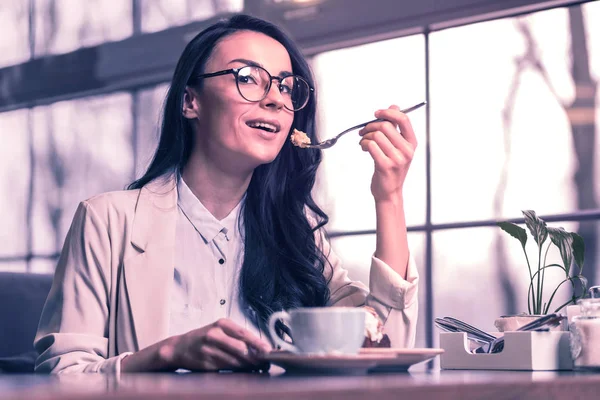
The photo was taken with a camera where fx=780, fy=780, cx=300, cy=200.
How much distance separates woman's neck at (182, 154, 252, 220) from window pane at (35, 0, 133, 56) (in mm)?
2636

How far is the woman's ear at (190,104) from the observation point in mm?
1804

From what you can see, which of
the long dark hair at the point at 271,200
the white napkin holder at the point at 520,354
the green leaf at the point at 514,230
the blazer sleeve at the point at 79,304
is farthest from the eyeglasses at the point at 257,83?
the white napkin holder at the point at 520,354

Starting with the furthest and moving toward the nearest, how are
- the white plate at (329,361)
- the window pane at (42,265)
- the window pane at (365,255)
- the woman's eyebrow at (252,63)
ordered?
1. the window pane at (42,265)
2. the window pane at (365,255)
3. the woman's eyebrow at (252,63)
4. the white plate at (329,361)

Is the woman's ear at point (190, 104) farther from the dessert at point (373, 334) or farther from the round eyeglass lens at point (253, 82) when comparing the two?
the dessert at point (373, 334)

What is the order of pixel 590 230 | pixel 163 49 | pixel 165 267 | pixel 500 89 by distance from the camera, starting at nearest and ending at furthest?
pixel 165 267 → pixel 590 230 → pixel 500 89 → pixel 163 49

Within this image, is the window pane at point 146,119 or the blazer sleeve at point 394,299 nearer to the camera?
the blazer sleeve at point 394,299

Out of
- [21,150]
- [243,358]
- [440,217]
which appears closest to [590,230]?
[440,217]

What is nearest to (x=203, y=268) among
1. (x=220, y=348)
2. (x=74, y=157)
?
(x=220, y=348)

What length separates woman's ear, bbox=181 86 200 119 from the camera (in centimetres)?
180

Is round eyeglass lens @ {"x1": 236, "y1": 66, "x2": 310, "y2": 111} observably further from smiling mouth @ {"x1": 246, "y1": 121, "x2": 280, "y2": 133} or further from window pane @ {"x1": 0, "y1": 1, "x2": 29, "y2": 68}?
window pane @ {"x1": 0, "y1": 1, "x2": 29, "y2": 68}

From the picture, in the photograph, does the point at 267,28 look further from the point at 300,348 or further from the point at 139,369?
the point at 300,348

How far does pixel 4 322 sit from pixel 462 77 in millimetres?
1932

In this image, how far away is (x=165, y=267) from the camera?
5.01 ft

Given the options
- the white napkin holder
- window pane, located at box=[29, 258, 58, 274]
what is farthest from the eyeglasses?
window pane, located at box=[29, 258, 58, 274]
